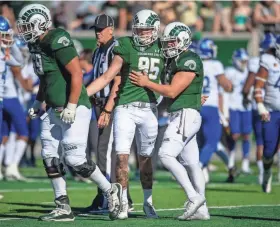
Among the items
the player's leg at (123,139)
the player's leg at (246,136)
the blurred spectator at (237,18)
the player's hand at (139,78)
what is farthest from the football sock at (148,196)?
the blurred spectator at (237,18)

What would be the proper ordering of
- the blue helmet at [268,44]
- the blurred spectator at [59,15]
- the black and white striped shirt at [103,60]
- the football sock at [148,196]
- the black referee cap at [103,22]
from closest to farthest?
the football sock at [148,196] < the black and white striped shirt at [103,60] < the black referee cap at [103,22] < the blue helmet at [268,44] < the blurred spectator at [59,15]

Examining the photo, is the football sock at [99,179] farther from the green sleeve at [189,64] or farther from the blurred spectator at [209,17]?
the blurred spectator at [209,17]

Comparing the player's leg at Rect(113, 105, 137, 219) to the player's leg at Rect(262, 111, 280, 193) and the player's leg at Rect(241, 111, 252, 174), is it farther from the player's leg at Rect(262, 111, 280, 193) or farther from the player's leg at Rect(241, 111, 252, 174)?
the player's leg at Rect(241, 111, 252, 174)

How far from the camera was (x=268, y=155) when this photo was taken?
13.1m

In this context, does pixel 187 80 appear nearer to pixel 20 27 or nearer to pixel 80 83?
pixel 80 83

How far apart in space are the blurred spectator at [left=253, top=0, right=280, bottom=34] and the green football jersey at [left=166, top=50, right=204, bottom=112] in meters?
12.6

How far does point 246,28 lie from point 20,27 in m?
14.5

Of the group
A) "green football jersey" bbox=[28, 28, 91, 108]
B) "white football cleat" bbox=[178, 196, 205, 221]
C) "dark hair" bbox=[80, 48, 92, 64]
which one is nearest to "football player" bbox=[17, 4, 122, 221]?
"green football jersey" bbox=[28, 28, 91, 108]

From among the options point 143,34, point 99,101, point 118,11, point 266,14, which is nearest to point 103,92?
point 99,101

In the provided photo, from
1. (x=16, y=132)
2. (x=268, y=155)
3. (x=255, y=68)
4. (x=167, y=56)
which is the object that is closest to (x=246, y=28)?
(x=255, y=68)

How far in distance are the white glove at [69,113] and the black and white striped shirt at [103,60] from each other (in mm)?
1601

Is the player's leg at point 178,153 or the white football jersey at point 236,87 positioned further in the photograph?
the white football jersey at point 236,87

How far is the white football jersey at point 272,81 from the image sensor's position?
13.1 metres

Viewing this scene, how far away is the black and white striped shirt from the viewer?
36.5ft
